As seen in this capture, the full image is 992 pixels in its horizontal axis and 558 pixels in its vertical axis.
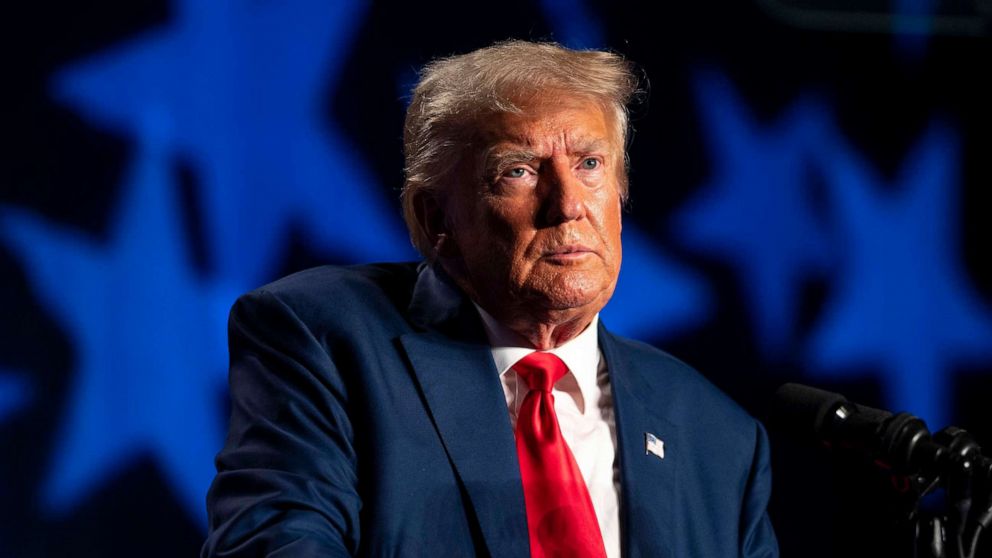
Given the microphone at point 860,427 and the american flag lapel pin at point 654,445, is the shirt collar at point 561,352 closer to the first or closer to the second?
the american flag lapel pin at point 654,445

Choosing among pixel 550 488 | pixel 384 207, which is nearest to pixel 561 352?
pixel 550 488

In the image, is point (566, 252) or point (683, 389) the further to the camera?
point (683, 389)

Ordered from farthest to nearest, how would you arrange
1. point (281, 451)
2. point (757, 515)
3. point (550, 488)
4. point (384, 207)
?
point (384, 207) → point (757, 515) → point (550, 488) → point (281, 451)

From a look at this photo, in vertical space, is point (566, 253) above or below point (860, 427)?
above

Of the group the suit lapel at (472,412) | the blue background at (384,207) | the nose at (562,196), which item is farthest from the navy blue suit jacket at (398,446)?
the blue background at (384,207)

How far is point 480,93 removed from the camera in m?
2.01

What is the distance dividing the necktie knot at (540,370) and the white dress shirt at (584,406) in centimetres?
1

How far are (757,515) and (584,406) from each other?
398 mm

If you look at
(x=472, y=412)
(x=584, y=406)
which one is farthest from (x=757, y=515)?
(x=472, y=412)

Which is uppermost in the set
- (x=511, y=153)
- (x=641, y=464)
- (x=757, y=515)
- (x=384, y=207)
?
(x=511, y=153)

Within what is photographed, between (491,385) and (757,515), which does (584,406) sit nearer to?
(491,385)

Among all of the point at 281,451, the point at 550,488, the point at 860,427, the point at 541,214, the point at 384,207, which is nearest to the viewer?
the point at 860,427

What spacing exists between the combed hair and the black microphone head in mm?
691

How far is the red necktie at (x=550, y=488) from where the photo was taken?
1.82 meters
